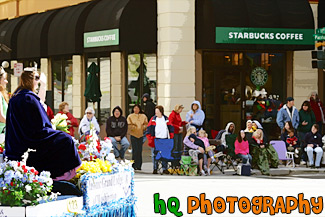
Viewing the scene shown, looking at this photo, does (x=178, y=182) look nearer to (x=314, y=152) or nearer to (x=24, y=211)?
(x=314, y=152)

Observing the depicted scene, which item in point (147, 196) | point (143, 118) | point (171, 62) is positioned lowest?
point (147, 196)

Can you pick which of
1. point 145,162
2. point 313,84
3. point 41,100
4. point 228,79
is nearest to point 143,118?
point 145,162

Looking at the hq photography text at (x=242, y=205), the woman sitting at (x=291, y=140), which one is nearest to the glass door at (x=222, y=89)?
the woman sitting at (x=291, y=140)

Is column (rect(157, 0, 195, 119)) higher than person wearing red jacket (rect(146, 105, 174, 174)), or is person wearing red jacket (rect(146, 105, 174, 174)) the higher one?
column (rect(157, 0, 195, 119))

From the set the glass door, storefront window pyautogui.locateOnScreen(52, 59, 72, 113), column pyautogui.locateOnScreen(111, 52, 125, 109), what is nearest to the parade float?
the glass door

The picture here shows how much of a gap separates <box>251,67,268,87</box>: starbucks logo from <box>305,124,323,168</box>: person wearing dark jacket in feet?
16.5

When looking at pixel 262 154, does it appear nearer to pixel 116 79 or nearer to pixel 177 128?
pixel 177 128

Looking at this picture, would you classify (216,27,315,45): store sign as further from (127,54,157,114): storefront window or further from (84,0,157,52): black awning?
(127,54,157,114): storefront window

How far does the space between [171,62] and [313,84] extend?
5.32 metres

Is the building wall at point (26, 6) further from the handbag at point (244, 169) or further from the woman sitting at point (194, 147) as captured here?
the handbag at point (244, 169)

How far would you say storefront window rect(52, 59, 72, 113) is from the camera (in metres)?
32.5

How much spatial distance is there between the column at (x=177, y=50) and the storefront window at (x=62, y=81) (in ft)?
24.8

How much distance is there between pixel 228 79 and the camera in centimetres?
2683

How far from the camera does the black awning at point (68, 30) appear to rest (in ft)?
93.5
